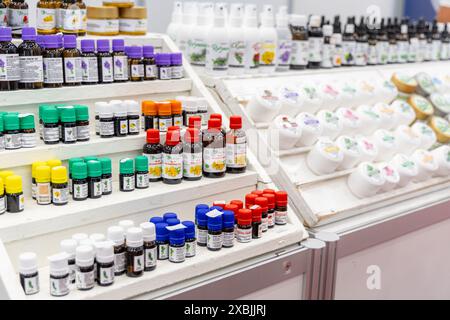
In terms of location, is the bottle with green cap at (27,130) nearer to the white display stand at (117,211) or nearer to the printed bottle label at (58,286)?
the white display stand at (117,211)

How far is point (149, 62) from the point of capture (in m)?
2.26

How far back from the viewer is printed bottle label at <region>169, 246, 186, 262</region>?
1790mm

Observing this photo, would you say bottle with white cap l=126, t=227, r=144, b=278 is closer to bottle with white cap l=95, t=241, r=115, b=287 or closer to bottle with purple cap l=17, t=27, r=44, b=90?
bottle with white cap l=95, t=241, r=115, b=287

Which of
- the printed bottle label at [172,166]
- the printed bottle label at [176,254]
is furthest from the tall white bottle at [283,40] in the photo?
the printed bottle label at [176,254]

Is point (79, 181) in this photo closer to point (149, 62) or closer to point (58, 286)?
point (58, 286)

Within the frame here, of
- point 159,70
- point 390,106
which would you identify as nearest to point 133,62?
point 159,70

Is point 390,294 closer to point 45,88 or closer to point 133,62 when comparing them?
point 133,62

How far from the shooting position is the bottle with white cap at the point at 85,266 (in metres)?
1.60

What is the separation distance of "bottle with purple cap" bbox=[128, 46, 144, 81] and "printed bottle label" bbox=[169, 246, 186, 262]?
2.42 feet

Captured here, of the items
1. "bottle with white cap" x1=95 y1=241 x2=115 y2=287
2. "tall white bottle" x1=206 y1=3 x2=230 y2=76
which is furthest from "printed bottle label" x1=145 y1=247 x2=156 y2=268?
"tall white bottle" x1=206 y1=3 x2=230 y2=76

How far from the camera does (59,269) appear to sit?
156cm

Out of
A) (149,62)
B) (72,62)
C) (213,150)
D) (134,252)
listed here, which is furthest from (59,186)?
(149,62)

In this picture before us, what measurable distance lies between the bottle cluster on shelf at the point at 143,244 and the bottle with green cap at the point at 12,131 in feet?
1.18
